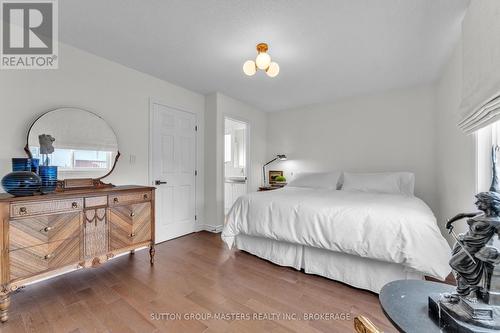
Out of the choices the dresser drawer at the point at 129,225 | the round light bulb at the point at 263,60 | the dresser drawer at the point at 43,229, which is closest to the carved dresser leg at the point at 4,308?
the dresser drawer at the point at 43,229

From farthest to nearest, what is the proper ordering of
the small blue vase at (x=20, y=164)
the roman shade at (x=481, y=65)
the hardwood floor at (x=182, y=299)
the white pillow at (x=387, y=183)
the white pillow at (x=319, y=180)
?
the white pillow at (x=319, y=180) → the white pillow at (x=387, y=183) → the small blue vase at (x=20, y=164) → the hardwood floor at (x=182, y=299) → the roman shade at (x=481, y=65)

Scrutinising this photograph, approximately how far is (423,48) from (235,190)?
12.2 ft

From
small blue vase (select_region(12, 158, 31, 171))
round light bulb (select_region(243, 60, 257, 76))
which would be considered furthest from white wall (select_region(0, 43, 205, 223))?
round light bulb (select_region(243, 60, 257, 76))

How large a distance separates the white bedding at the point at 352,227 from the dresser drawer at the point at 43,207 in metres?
1.52

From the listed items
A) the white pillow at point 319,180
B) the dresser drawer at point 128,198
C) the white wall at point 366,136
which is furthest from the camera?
the white pillow at point 319,180

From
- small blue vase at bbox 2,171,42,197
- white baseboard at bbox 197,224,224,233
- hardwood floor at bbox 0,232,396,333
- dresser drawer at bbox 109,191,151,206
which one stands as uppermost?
small blue vase at bbox 2,171,42,197

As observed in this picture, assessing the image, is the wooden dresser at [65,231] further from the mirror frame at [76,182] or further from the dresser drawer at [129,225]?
the mirror frame at [76,182]

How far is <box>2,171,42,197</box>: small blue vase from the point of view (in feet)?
5.48

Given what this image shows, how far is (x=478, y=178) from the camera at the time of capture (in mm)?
1717

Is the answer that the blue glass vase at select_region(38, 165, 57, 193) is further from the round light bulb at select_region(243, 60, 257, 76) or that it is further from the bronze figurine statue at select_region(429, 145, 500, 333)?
the bronze figurine statue at select_region(429, 145, 500, 333)

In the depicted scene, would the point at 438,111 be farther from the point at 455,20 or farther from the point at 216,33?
the point at 216,33

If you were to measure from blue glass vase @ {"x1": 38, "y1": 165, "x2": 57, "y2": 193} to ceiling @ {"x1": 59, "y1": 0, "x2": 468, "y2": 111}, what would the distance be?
1305mm

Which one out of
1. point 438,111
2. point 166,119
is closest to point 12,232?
point 166,119

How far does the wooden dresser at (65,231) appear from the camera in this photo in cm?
156
